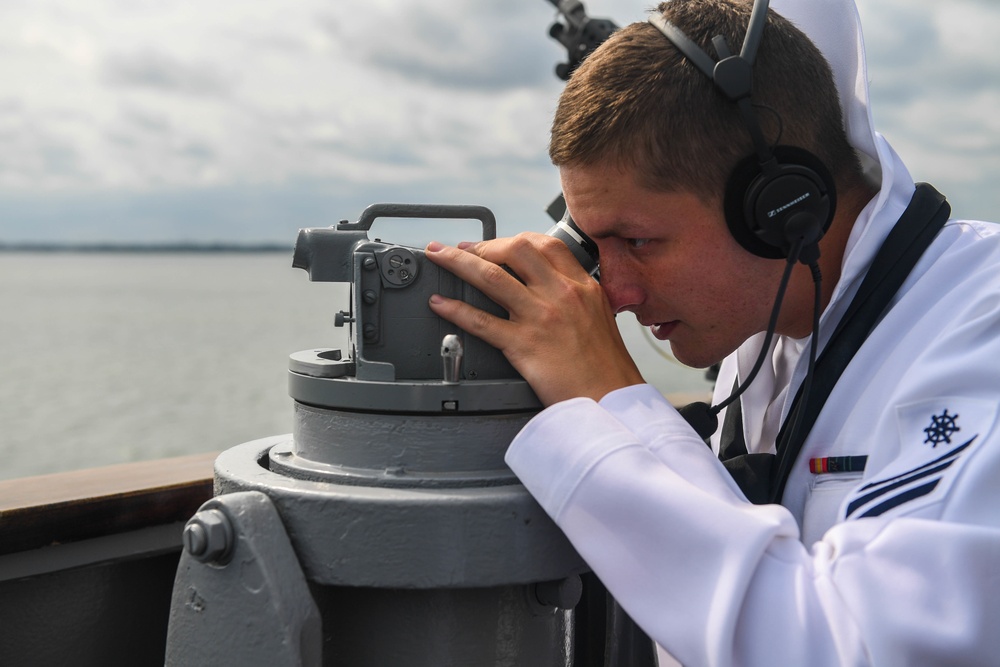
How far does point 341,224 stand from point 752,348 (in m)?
0.96

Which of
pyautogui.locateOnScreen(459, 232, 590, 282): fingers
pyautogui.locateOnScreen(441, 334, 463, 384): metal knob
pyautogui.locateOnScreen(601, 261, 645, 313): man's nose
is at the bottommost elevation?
pyautogui.locateOnScreen(441, 334, 463, 384): metal knob

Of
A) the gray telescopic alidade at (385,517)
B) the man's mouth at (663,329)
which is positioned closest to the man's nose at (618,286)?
the man's mouth at (663,329)

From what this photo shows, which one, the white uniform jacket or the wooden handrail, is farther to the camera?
the wooden handrail

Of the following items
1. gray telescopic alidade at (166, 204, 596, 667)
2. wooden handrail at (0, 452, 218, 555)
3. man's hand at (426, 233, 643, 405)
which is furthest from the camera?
wooden handrail at (0, 452, 218, 555)

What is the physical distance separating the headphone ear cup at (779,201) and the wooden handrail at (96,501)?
1.34 meters

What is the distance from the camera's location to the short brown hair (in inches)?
59.8

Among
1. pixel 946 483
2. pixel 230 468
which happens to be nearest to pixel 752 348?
pixel 946 483

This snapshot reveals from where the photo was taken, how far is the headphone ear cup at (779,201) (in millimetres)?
1464

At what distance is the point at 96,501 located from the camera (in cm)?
196

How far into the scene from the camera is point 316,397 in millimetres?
1429

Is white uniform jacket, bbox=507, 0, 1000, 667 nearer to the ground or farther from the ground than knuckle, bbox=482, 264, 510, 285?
nearer to the ground

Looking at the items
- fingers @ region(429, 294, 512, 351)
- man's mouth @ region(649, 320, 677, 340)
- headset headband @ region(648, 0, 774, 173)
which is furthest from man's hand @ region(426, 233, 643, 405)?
headset headband @ region(648, 0, 774, 173)

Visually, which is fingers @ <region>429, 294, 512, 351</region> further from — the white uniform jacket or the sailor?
the white uniform jacket

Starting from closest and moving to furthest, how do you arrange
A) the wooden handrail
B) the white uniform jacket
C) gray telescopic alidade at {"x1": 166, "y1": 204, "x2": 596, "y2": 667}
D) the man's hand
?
the white uniform jacket
gray telescopic alidade at {"x1": 166, "y1": 204, "x2": 596, "y2": 667}
the man's hand
the wooden handrail
